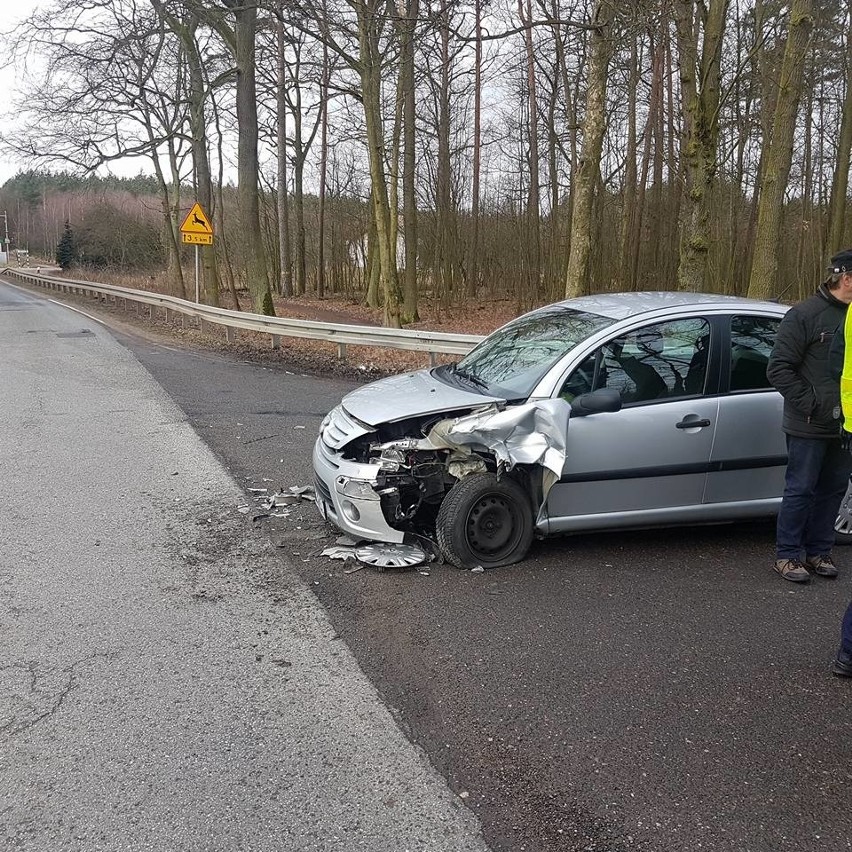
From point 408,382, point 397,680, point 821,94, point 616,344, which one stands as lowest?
point 397,680

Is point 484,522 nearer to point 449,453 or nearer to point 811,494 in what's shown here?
point 449,453

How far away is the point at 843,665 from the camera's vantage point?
3543mm

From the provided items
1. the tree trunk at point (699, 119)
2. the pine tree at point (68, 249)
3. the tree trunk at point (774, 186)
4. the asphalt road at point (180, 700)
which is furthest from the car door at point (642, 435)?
the pine tree at point (68, 249)

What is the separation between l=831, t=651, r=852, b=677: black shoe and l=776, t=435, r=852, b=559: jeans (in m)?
1.16

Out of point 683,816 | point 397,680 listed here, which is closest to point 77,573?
point 397,680

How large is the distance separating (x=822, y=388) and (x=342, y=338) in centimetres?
1015

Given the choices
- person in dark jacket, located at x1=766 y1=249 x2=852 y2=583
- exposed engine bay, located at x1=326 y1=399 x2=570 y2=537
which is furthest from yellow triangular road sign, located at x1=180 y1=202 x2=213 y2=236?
person in dark jacket, located at x1=766 y1=249 x2=852 y2=583

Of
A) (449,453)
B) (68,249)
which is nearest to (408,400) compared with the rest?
(449,453)

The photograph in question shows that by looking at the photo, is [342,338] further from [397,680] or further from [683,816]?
[683,816]

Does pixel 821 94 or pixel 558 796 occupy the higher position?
pixel 821 94

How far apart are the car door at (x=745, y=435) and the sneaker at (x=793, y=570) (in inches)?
19.9

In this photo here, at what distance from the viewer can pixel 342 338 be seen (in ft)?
45.1

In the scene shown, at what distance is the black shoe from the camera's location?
353 cm

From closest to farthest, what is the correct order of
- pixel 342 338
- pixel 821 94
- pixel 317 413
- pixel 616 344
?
pixel 616 344, pixel 317 413, pixel 342 338, pixel 821 94
